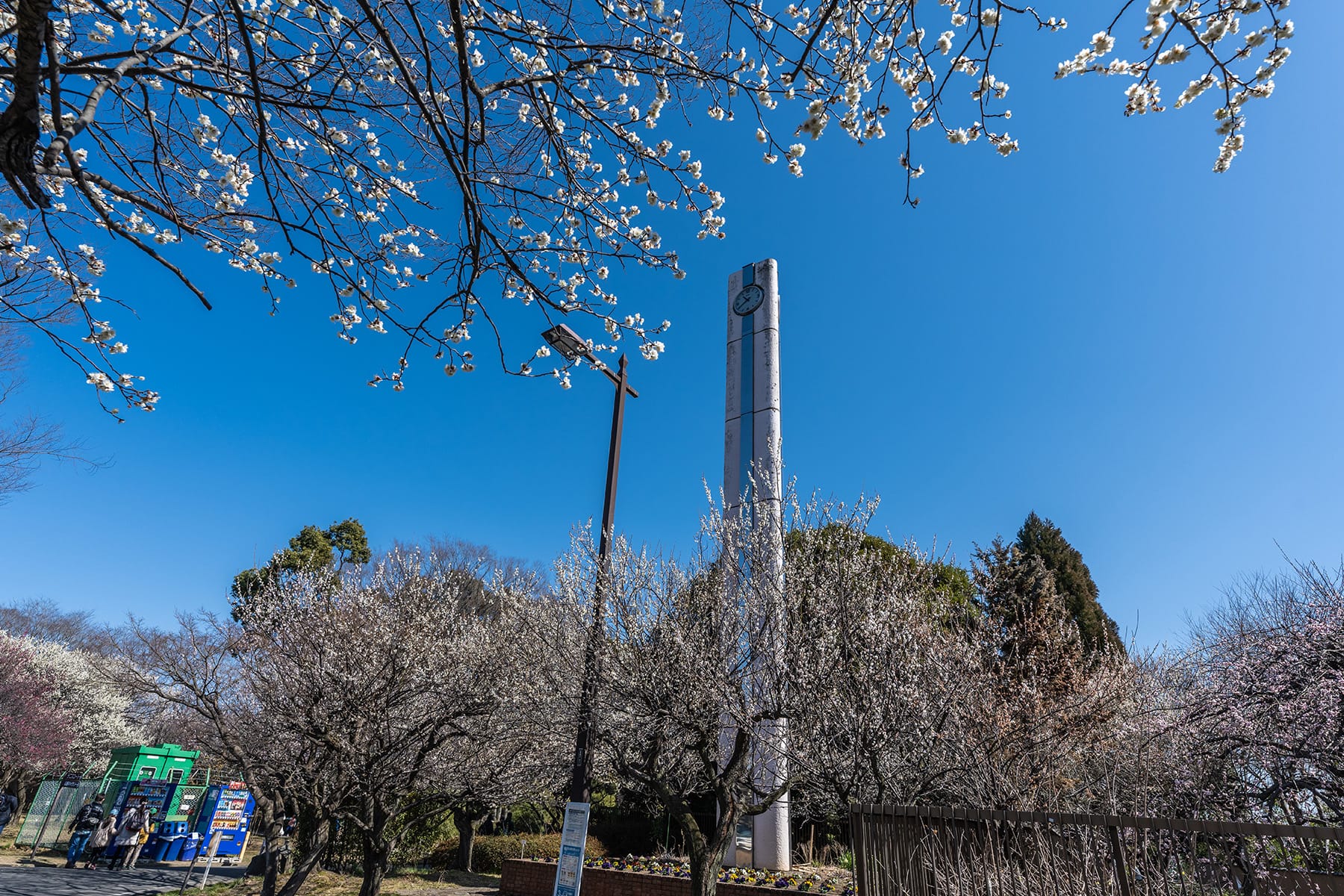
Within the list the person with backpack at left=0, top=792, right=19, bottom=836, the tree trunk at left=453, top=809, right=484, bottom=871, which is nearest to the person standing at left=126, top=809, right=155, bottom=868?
the tree trunk at left=453, top=809, right=484, bottom=871

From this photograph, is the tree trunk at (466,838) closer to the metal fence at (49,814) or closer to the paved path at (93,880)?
the paved path at (93,880)

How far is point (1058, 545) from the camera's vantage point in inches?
1056

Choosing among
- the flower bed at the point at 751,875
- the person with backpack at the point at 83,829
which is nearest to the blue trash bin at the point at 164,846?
the person with backpack at the point at 83,829

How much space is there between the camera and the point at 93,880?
13867mm

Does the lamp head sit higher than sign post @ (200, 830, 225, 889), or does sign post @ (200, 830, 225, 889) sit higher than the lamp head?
the lamp head

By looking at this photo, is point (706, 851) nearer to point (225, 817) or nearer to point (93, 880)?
point (93, 880)

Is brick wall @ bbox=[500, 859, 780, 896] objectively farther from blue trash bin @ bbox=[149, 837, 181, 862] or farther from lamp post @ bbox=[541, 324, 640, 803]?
blue trash bin @ bbox=[149, 837, 181, 862]

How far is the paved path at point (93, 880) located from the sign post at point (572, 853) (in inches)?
391

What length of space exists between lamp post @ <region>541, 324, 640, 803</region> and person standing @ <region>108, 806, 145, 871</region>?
14.1 metres

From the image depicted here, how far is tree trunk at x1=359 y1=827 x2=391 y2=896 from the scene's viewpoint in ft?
33.0

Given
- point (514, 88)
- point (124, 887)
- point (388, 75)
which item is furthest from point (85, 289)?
point (124, 887)

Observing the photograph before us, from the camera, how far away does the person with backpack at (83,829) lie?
54.5 feet

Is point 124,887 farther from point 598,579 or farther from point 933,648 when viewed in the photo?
point 933,648

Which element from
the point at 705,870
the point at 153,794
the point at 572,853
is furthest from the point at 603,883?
the point at 153,794
